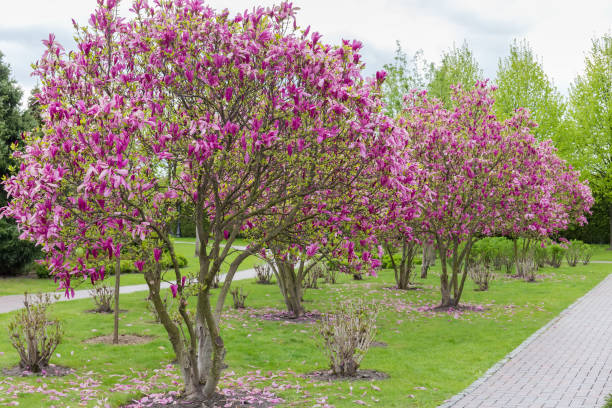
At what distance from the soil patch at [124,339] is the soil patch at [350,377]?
13.5 feet

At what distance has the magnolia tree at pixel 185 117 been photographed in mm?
5324

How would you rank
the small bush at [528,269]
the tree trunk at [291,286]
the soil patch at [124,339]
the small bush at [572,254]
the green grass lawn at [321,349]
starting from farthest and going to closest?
the small bush at [572,254] → the small bush at [528,269] → the tree trunk at [291,286] → the soil patch at [124,339] → the green grass lawn at [321,349]

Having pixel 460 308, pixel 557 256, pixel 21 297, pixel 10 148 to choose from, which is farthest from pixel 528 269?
pixel 10 148

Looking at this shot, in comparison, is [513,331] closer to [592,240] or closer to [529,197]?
[529,197]

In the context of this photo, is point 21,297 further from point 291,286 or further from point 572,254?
point 572,254

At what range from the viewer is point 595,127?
125 feet

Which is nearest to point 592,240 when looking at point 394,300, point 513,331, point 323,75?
point 394,300

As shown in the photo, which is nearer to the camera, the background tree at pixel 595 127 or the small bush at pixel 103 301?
the small bush at pixel 103 301

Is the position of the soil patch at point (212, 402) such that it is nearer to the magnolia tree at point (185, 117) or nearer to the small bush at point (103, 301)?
the magnolia tree at point (185, 117)

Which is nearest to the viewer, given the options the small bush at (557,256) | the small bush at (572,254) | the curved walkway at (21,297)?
the curved walkway at (21,297)

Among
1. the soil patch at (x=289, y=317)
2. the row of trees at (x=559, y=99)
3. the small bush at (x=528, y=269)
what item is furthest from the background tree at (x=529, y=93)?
the soil patch at (x=289, y=317)

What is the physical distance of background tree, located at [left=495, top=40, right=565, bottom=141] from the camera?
36844 mm

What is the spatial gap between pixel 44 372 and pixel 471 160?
32.9ft

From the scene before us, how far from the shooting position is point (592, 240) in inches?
1686
